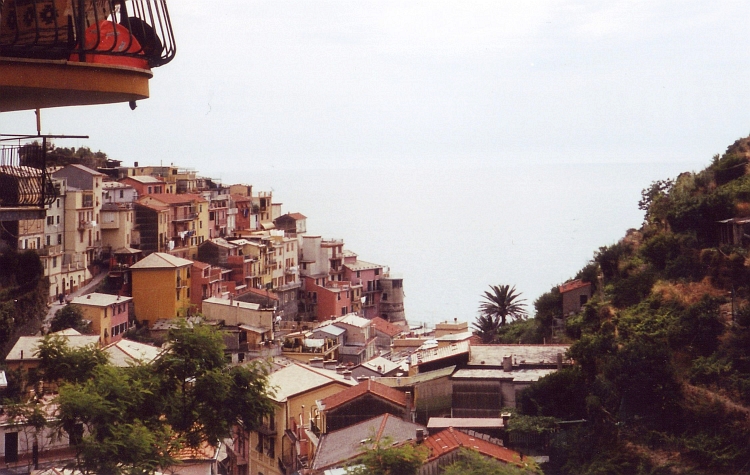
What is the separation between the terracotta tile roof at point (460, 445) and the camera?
13.0 metres

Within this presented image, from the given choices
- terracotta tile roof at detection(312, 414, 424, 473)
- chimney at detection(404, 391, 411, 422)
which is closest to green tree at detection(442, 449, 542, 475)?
terracotta tile roof at detection(312, 414, 424, 473)

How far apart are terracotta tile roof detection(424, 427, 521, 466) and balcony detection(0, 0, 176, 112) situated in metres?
9.76

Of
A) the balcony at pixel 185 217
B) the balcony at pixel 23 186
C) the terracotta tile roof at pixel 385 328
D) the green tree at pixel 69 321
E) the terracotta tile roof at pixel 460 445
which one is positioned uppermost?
the balcony at pixel 23 186

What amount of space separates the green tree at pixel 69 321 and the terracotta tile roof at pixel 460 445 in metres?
18.4

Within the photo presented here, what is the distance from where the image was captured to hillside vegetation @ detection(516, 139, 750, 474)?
1450 centimetres

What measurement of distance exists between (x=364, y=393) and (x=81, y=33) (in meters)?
15.2

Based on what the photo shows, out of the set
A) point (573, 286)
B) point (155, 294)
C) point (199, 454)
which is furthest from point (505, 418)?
point (155, 294)

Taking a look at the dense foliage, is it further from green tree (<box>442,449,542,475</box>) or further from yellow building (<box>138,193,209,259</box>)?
yellow building (<box>138,193,209,259</box>)

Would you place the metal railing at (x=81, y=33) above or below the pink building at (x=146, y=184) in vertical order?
above

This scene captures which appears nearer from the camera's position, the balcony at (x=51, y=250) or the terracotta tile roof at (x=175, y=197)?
the balcony at (x=51, y=250)

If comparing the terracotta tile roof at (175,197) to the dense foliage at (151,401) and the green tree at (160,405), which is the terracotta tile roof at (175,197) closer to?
the dense foliage at (151,401)

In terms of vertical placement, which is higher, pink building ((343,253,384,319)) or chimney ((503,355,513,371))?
chimney ((503,355,513,371))

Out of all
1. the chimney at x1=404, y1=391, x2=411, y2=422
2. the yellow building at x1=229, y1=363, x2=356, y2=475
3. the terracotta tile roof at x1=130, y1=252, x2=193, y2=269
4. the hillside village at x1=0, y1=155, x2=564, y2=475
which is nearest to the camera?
the hillside village at x1=0, y1=155, x2=564, y2=475

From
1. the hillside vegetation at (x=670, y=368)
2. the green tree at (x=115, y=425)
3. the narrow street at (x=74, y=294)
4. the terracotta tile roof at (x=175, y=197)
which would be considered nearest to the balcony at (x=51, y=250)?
the narrow street at (x=74, y=294)
